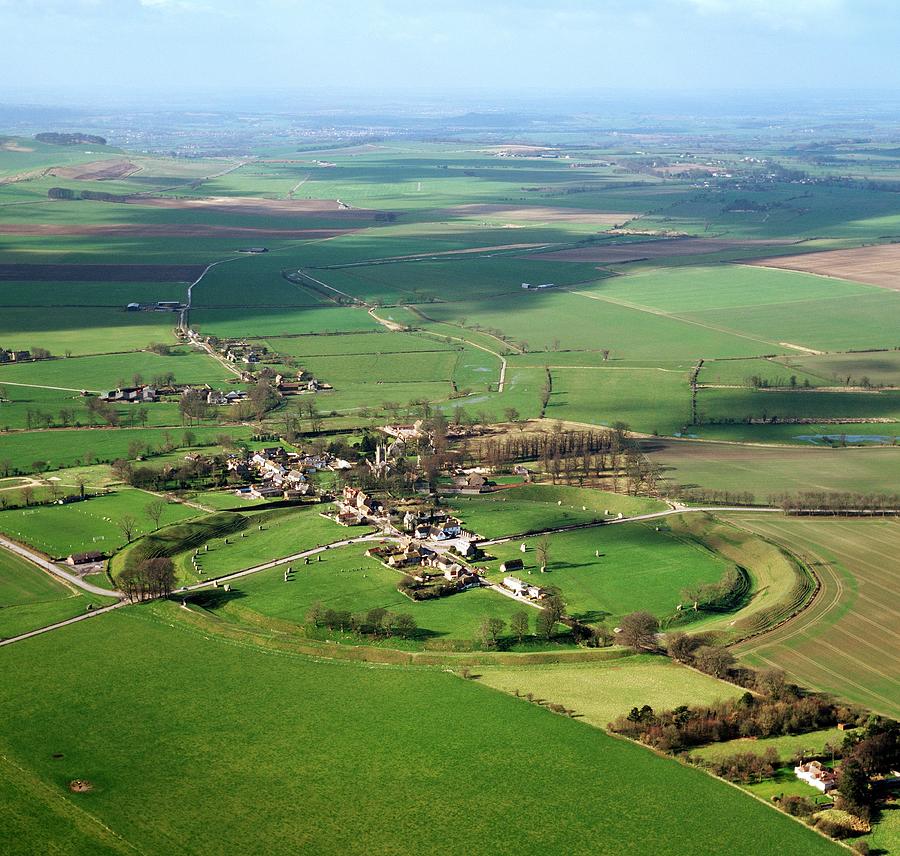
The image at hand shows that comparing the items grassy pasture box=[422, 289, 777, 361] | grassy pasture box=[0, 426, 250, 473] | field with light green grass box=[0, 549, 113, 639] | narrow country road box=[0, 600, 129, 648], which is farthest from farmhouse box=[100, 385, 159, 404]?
narrow country road box=[0, 600, 129, 648]

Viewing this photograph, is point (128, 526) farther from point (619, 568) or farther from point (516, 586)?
point (619, 568)

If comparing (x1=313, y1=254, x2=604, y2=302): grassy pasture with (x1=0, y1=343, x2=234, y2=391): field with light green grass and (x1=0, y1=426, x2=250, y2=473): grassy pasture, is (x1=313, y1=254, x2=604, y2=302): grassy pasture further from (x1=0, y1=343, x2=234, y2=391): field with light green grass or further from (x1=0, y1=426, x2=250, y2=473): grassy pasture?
(x1=0, y1=426, x2=250, y2=473): grassy pasture

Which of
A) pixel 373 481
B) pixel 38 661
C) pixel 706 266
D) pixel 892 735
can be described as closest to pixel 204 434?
pixel 373 481

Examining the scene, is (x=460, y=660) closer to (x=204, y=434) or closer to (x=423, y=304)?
(x=204, y=434)

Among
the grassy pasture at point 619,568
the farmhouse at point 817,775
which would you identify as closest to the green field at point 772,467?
the grassy pasture at point 619,568

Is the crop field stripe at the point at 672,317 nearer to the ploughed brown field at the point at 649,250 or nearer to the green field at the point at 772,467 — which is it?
the ploughed brown field at the point at 649,250

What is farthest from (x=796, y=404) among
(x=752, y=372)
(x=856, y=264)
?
(x=856, y=264)
